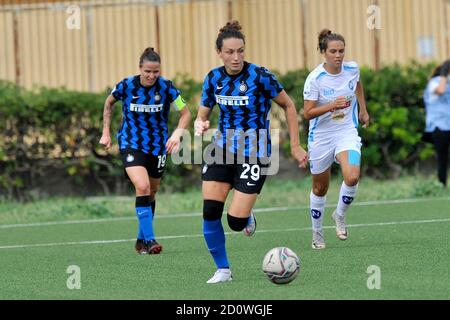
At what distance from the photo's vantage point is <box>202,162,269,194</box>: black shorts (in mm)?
10062

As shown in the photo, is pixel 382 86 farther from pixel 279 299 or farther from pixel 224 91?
pixel 279 299

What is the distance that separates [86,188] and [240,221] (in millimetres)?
10151

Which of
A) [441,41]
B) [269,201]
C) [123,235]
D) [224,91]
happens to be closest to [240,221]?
[224,91]

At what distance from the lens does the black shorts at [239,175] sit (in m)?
10.1

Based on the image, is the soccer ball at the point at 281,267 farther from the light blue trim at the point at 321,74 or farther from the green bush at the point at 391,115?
the green bush at the point at 391,115

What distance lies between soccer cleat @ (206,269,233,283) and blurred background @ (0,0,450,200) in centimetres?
958

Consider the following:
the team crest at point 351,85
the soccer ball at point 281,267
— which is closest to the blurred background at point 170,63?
the team crest at point 351,85

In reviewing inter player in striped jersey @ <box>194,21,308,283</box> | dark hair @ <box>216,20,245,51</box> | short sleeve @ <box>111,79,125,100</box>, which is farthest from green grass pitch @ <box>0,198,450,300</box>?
dark hair @ <box>216,20,245,51</box>

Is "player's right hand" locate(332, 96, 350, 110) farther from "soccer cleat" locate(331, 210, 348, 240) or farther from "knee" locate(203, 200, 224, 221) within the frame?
"knee" locate(203, 200, 224, 221)

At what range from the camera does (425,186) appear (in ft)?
58.3

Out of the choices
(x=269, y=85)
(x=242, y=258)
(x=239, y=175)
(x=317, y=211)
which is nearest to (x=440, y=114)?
(x=317, y=211)

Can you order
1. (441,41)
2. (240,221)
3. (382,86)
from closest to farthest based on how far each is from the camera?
(240,221) < (382,86) < (441,41)

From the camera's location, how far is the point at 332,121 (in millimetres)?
12477
